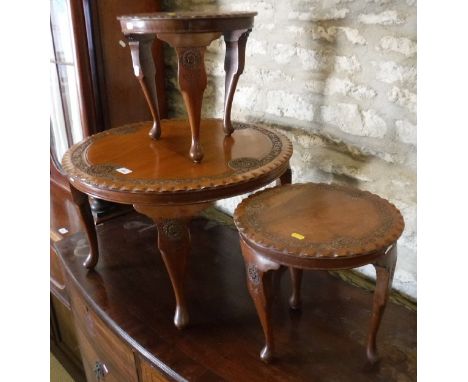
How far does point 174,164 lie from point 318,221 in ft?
1.65

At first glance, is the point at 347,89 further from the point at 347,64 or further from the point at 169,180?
the point at 169,180

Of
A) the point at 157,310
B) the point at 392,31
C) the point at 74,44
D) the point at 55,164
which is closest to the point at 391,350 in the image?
the point at 157,310

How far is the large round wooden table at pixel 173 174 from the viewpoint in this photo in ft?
3.91

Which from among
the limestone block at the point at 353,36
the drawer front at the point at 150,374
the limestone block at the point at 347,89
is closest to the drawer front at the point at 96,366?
the drawer front at the point at 150,374

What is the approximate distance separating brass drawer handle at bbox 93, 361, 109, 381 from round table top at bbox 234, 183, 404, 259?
2.90 feet

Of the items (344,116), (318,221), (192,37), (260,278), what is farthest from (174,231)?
(344,116)

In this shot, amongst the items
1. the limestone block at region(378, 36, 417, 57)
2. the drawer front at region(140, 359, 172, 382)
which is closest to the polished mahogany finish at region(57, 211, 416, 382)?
the drawer front at region(140, 359, 172, 382)

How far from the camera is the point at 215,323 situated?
1351 mm

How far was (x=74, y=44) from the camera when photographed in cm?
175

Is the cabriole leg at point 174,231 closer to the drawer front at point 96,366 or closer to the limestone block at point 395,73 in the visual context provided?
the drawer front at point 96,366

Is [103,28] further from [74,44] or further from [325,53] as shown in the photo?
[325,53]

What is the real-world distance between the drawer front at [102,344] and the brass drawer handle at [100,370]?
16 millimetres

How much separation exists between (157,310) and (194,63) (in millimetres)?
803

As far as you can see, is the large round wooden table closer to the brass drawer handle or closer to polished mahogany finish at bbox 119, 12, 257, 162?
polished mahogany finish at bbox 119, 12, 257, 162
